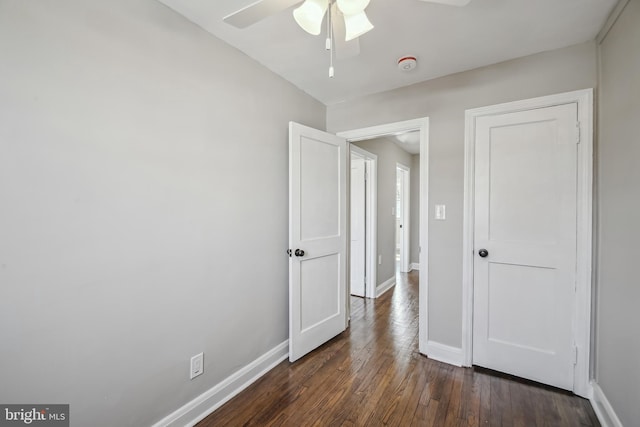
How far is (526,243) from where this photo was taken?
192cm

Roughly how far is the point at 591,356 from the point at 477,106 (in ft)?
6.16

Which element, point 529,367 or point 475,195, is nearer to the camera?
point 529,367

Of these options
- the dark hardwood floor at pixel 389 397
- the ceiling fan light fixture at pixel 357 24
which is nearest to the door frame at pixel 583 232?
the dark hardwood floor at pixel 389 397

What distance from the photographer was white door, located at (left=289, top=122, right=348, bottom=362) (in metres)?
2.18

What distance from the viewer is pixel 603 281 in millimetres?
1629

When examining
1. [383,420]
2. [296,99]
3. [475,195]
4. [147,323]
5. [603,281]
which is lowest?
[383,420]

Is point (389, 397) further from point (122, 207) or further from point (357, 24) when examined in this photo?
point (357, 24)

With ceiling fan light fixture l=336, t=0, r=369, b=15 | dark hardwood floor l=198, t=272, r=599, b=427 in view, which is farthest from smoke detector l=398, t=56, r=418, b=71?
dark hardwood floor l=198, t=272, r=599, b=427

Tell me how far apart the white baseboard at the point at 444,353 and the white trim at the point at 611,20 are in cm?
231

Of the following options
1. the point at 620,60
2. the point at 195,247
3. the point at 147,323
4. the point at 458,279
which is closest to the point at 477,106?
the point at 620,60

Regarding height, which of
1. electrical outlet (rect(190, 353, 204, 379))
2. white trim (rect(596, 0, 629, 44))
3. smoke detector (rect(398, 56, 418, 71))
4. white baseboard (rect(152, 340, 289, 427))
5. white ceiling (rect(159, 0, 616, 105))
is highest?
white ceiling (rect(159, 0, 616, 105))

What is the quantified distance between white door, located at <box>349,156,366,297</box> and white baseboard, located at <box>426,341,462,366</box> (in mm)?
1585

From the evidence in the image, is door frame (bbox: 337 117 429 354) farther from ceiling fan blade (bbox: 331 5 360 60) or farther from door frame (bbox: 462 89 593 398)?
Answer: ceiling fan blade (bbox: 331 5 360 60)

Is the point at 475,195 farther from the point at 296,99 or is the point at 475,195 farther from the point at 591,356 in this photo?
A: the point at 296,99
